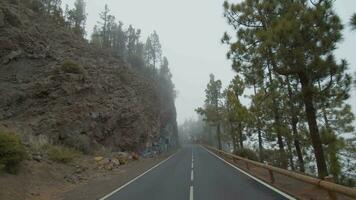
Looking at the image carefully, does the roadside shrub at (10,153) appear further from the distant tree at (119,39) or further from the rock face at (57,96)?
the distant tree at (119,39)

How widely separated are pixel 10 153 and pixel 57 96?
624 inches

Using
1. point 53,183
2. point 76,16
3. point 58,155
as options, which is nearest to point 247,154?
point 58,155

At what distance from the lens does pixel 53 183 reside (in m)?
15.8

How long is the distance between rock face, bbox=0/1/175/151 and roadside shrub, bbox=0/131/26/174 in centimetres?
694

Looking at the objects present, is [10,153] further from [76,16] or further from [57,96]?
[76,16]

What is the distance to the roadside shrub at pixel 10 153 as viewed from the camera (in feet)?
46.1

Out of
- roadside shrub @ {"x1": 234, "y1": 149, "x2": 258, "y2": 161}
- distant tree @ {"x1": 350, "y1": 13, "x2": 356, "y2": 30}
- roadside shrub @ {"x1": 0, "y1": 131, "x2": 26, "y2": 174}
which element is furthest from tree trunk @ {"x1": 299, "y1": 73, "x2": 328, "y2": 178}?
roadside shrub @ {"x1": 234, "y1": 149, "x2": 258, "y2": 161}

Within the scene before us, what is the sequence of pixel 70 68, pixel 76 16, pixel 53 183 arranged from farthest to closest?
pixel 76 16 < pixel 70 68 < pixel 53 183

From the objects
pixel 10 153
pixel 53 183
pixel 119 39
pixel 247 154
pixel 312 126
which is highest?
pixel 119 39

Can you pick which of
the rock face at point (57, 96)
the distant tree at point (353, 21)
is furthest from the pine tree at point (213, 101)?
the distant tree at point (353, 21)

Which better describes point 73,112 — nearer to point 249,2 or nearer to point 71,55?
point 71,55

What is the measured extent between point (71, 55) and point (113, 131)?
39.1 ft

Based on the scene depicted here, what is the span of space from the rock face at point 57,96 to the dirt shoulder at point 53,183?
468 cm

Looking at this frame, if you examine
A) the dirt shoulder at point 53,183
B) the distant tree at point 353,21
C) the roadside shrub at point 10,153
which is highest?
the distant tree at point 353,21
